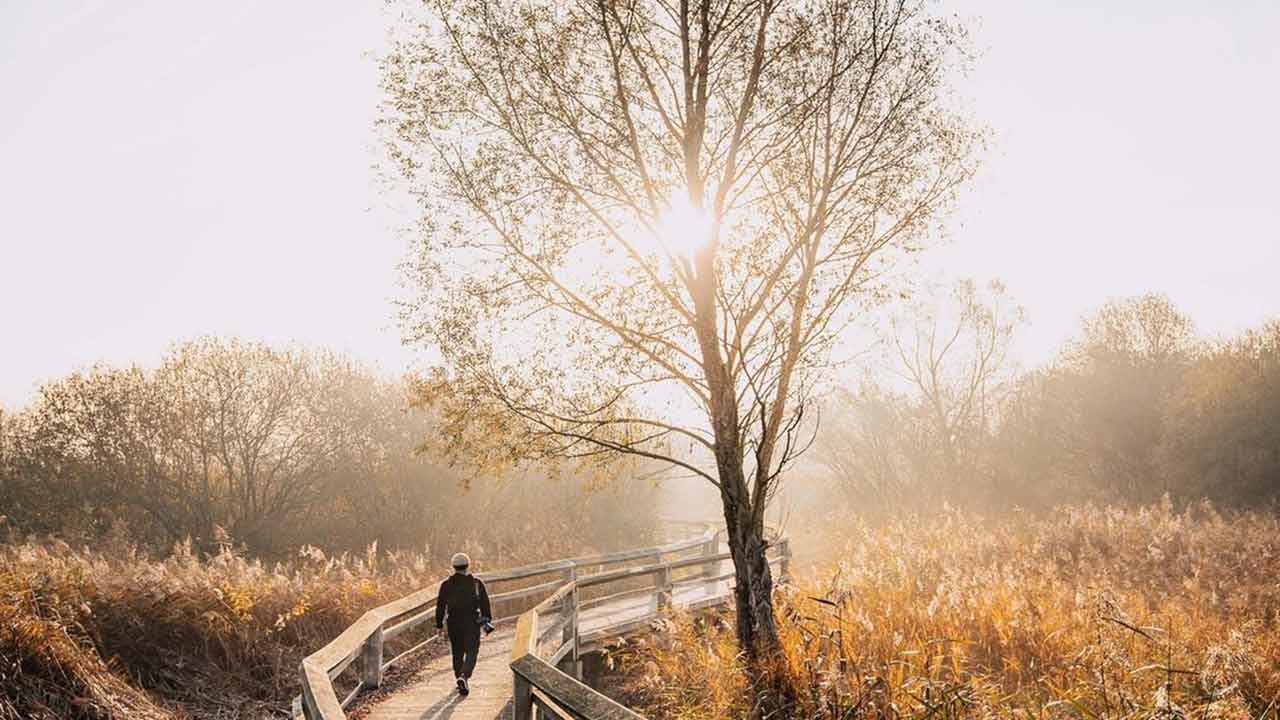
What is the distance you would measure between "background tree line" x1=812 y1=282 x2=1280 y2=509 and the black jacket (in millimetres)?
18788

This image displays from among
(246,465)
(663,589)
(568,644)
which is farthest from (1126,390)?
(246,465)

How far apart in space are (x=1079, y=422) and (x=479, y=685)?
32186 mm

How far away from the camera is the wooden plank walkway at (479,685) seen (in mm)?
8453

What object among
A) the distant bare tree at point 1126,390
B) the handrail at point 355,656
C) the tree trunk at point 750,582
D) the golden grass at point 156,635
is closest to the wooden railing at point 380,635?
the handrail at point 355,656

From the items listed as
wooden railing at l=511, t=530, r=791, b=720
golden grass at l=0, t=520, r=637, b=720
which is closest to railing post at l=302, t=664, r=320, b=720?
wooden railing at l=511, t=530, r=791, b=720

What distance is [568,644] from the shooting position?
11.2m

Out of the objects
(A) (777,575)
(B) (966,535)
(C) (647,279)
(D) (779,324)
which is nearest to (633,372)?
(C) (647,279)

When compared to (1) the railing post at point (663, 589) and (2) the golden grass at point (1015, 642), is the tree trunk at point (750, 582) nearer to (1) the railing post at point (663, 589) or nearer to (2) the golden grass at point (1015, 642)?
(2) the golden grass at point (1015, 642)

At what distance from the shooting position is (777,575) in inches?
707

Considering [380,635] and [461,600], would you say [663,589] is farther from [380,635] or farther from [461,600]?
[380,635]

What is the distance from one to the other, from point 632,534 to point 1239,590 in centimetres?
2267

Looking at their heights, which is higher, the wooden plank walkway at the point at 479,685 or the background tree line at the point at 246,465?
the background tree line at the point at 246,465

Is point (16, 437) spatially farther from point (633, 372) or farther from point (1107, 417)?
point (1107, 417)

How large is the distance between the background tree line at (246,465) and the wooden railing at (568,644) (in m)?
7.48
